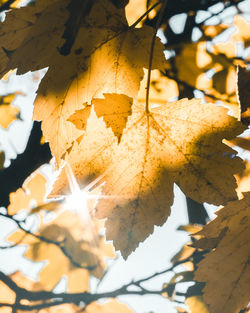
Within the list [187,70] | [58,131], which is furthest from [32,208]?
[58,131]

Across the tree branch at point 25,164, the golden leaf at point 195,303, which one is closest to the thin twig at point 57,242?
the tree branch at point 25,164

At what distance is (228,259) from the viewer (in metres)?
0.64

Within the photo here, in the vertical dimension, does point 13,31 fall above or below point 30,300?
above

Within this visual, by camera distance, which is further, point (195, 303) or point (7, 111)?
point (7, 111)

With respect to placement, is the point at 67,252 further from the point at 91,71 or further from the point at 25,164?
the point at 91,71

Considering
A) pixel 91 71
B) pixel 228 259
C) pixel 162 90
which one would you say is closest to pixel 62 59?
pixel 91 71

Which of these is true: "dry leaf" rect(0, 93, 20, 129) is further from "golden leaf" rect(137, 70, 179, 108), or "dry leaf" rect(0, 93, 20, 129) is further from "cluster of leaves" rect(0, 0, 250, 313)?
"cluster of leaves" rect(0, 0, 250, 313)

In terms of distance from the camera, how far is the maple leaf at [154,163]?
575 mm

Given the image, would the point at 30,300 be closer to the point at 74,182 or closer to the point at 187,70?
the point at 74,182

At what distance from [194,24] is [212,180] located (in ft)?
3.79

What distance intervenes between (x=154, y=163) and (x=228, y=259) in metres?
0.28

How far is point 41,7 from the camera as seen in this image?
54 cm

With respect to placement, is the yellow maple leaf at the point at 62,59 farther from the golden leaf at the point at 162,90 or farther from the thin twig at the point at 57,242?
the thin twig at the point at 57,242

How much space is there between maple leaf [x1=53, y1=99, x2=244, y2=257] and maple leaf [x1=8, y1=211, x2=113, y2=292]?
1408mm
